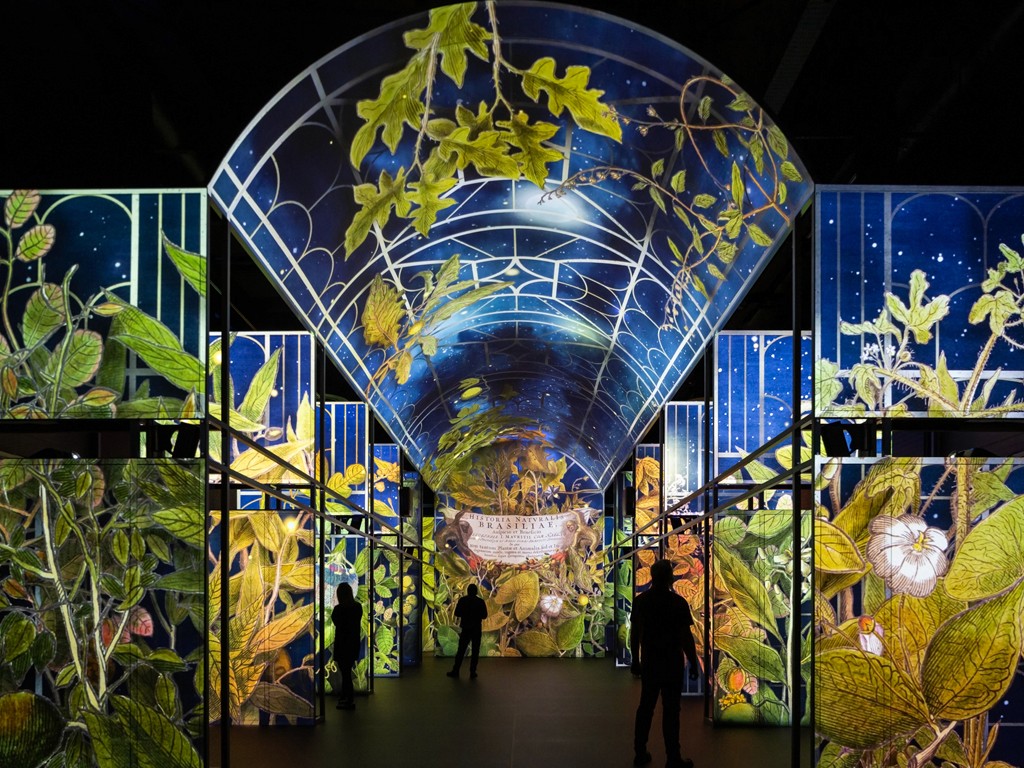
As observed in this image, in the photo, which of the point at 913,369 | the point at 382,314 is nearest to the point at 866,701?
the point at 913,369

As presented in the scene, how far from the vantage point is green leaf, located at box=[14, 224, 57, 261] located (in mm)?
5734

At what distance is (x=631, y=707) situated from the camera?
1266cm

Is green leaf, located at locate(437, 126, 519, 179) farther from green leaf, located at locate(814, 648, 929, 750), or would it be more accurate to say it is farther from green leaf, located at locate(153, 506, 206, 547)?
green leaf, located at locate(814, 648, 929, 750)

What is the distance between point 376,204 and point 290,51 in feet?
9.43

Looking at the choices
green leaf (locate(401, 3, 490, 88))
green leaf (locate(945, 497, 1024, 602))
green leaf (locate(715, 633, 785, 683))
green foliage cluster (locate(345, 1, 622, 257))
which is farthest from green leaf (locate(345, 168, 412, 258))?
green leaf (locate(945, 497, 1024, 602))

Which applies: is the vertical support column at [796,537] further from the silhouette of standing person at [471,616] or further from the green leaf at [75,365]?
the silhouette of standing person at [471,616]

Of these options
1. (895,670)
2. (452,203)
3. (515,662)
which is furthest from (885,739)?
(515,662)

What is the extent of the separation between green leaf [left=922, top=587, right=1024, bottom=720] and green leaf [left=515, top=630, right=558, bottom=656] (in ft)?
66.3

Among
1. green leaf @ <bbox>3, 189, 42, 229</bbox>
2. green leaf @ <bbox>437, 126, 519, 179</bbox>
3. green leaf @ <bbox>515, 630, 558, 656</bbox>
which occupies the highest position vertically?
green leaf @ <bbox>437, 126, 519, 179</bbox>

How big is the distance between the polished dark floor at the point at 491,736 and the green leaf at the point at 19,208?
13.0 feet

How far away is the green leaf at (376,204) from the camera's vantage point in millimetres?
8438

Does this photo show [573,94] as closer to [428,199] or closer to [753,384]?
[428,199]

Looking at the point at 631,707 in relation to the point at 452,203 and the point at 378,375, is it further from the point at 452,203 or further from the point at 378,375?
the point at 452,203

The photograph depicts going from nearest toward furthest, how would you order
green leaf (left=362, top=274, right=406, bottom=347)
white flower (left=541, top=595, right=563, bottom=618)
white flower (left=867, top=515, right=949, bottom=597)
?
white flower (left=867, top=515, right=949, bottom=597)
green leaf (left=362, top=274, right=406, bottom=347)
white flower (left=541, top=595, right=563, bottom=618)
